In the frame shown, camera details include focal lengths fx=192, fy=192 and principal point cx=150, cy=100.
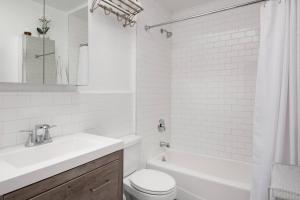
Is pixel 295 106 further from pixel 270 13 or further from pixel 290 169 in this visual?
pixel 270 13

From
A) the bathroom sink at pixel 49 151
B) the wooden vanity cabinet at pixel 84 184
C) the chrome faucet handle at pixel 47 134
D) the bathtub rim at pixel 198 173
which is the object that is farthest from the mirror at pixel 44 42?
the bathtub rim at pixel 198 173

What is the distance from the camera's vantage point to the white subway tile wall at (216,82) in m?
2.33

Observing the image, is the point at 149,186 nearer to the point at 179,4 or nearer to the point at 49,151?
the point at 49,151

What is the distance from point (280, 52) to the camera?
5.19ft

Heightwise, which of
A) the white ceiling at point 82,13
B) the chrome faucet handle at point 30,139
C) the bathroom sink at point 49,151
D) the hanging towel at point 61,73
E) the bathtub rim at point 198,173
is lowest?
the bathtub rim at point 198,173

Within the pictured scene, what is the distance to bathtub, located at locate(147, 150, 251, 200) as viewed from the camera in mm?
1833

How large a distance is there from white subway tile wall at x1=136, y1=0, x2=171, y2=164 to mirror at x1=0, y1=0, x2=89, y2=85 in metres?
0.76

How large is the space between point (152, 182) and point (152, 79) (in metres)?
1.25

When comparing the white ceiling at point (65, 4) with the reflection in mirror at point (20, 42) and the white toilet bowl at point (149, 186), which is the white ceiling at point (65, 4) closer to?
the reflection in mirror at point (20, 42)

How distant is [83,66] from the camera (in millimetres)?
1686

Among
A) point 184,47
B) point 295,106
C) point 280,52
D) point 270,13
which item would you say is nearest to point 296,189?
point 295,106

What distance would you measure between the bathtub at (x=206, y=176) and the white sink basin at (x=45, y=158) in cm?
106

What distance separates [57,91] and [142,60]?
109 centimetres

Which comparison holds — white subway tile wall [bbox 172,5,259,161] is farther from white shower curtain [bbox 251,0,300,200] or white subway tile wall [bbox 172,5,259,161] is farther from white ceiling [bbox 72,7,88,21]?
white ceiling [bbox 72,7,88,21]
